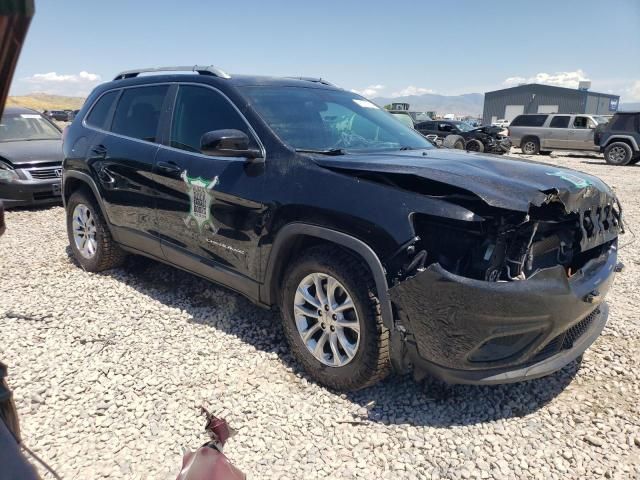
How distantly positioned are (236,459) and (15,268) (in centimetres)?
391

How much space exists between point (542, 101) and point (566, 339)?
223ft

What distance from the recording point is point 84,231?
497 centimetres

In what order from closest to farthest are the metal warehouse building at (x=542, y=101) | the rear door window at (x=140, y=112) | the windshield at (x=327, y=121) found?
1. the windshield at (x=327, y=121)
2. the rear door window at (x=140, y=112)
3. the metal warehouse building at (x=542, y=101)

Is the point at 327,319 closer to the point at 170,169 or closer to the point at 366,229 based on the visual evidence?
the point at 366,229

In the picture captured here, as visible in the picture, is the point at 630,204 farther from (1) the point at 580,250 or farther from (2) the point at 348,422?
(2) the point at 348,422

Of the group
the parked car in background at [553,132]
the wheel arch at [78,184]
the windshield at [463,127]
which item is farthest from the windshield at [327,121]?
the parked car in background at [553,132]

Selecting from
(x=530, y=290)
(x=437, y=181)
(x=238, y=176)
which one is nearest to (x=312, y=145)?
(x=238, y=176)

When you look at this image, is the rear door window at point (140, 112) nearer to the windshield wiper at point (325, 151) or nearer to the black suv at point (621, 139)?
the windshield wiper at point (325, 151)

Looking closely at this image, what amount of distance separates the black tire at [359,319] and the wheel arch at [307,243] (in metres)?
0.06

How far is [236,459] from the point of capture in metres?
2.43

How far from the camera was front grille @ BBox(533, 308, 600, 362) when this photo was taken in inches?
102

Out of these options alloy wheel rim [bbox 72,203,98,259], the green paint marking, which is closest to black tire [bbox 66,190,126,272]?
alloy wheel rim [bbox 72,203,98,259]

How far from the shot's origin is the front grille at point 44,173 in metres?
7.73

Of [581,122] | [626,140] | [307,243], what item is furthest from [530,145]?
[307,243]
